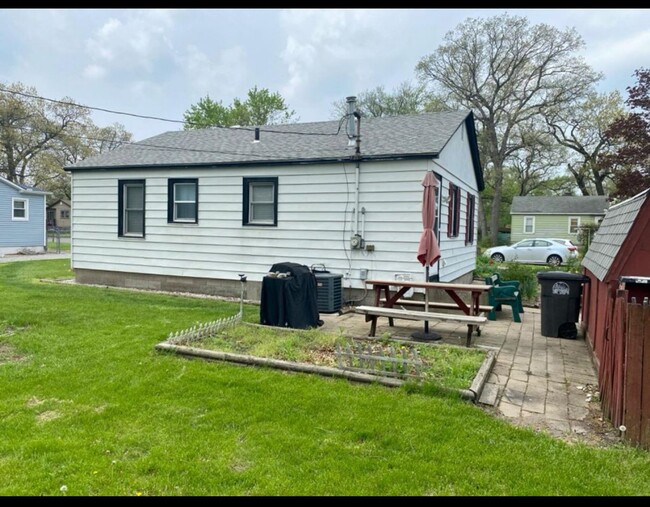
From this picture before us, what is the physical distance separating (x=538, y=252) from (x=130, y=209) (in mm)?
18952

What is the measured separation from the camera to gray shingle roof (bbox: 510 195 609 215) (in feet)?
112

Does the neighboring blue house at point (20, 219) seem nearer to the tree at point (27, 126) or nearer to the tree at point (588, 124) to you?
the tree at point (27, 126)

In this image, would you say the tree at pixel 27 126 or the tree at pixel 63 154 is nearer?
the tree at pixel 27 126

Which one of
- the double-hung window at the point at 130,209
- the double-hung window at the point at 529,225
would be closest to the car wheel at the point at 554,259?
the double-hung window at the point at 529,225

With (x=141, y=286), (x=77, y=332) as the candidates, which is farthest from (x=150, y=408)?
(x=141, y=286)

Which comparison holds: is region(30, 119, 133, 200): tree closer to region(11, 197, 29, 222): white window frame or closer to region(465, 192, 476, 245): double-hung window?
region(11, 197, 29, 222): white window frame

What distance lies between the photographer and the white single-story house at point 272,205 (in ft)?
28.4

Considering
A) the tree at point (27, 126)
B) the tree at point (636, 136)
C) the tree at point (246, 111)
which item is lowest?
the tree at point (636, 136)

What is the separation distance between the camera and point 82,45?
37.8 ft

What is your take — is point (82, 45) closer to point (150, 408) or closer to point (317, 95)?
point (150, 408)

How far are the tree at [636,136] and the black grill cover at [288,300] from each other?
59.6 ft

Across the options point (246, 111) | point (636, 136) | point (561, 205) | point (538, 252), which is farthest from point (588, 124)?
point (246, 111)

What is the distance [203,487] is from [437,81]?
109 ft

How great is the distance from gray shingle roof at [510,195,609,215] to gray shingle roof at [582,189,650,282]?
31614 millimetres
